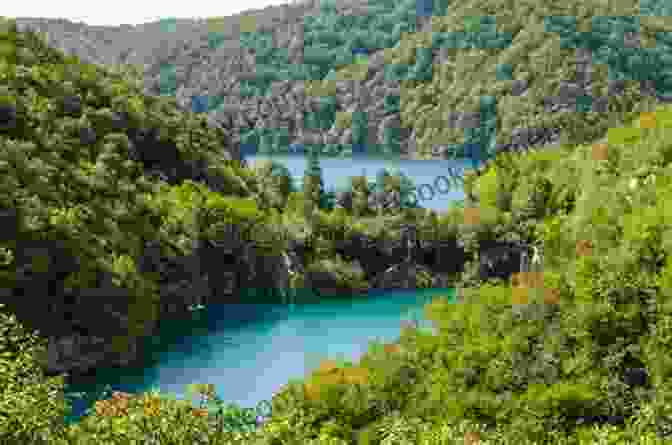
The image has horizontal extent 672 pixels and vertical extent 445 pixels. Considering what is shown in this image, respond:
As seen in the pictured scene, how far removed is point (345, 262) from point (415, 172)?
67.7 m

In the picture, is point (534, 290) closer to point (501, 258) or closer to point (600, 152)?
point (600, 152)

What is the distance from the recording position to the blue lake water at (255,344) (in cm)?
4800

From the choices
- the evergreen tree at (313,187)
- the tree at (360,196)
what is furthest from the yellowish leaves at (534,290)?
the tree at (360,196)

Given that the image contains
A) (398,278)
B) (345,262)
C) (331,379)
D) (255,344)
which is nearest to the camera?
(331,379)

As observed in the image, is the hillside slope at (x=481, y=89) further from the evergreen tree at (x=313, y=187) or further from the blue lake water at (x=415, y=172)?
the evergreen tree at (x=313, y=187)

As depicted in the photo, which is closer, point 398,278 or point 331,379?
point 331,379

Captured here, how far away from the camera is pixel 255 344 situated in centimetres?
5750

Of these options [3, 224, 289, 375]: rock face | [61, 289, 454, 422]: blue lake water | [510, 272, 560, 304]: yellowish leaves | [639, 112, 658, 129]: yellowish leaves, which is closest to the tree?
[61, 289, 454, 422]: blue lake water

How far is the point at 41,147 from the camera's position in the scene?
194 feet

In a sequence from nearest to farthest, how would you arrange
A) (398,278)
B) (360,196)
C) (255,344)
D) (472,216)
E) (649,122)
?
(255,344) → (649,122) → (398,278) → (472,216) → (360,196)

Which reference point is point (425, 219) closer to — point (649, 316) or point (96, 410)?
point (649, 316)

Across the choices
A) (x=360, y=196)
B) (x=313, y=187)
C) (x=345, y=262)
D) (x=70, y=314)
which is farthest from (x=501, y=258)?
(x=70, y=314)

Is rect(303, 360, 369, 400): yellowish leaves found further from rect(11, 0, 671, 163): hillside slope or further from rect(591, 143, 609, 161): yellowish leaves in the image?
rect(11, 0, 671, 163): hillside slope

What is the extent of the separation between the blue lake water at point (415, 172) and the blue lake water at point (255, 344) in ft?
111
